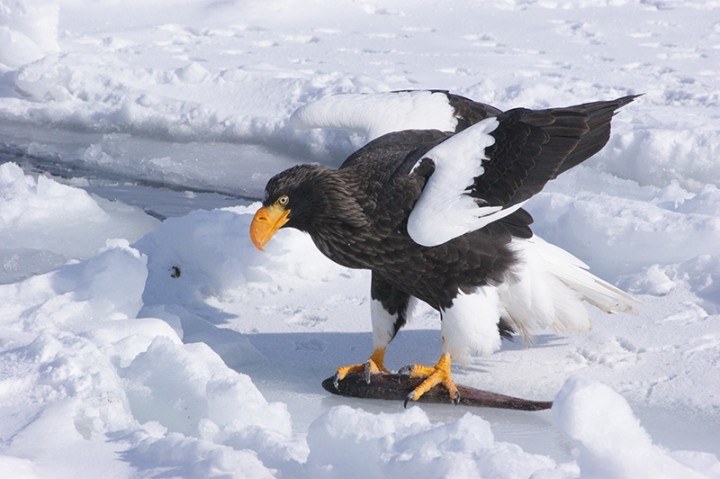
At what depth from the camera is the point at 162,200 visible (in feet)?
19.0

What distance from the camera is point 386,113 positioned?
4352mm

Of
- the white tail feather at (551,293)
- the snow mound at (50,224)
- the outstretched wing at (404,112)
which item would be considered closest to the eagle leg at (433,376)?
the white tail feather at (551,293)

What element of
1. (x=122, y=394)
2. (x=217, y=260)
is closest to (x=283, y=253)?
(x=217, y=260)

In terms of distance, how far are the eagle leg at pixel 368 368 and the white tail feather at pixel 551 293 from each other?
47 centimetres

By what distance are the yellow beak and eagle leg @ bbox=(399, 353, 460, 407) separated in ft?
2.30

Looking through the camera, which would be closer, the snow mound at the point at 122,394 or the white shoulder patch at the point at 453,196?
the snow mound at the point at 122,394

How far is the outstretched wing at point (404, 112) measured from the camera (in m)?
4.25

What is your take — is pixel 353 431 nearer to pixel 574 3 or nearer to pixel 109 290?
pixel 109 290

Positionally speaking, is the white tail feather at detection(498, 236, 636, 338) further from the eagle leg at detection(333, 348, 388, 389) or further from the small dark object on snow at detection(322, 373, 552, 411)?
the eagle leg at detection(333, 348, 388, 389)

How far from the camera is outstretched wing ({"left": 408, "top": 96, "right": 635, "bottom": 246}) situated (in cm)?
333

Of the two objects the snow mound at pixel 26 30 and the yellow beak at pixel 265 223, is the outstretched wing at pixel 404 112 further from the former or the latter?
the snow mound at pixel 26 30

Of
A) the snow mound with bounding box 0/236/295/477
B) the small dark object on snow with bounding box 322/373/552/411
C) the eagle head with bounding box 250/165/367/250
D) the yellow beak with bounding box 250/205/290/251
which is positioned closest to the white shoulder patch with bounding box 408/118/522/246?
the eagle head with bounding box 250/165/367/250

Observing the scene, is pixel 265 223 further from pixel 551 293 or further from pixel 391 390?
pixel 551 293

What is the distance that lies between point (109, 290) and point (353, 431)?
1757 mm
